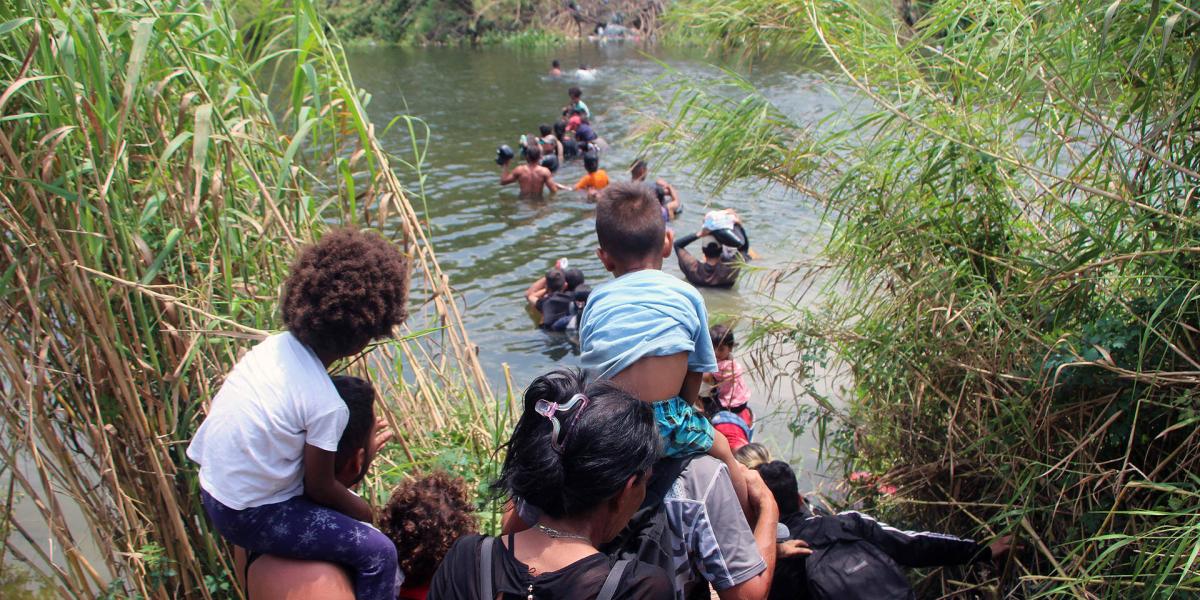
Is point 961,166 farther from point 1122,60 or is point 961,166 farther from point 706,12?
point 706,12

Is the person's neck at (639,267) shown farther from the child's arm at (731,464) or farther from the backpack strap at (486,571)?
the backpack strap at (486,571)

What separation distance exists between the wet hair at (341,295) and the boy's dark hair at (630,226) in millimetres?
599

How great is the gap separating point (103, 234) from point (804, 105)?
15457mm

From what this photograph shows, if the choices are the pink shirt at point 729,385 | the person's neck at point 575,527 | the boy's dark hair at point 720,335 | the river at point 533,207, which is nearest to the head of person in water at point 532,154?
the river at point 533,207

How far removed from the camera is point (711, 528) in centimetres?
255

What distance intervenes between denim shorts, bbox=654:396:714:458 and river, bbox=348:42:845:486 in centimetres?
167

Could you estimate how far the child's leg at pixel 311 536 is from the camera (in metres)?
2.42

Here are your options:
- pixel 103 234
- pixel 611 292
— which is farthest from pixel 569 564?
pixel 103 234

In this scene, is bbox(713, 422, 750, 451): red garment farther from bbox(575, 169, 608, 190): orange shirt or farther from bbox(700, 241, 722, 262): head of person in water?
bbox(575, 169, 608, 190): orange shirt

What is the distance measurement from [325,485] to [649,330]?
0.94m

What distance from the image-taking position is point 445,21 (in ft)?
114

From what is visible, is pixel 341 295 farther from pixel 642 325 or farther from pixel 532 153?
pixel 532 153

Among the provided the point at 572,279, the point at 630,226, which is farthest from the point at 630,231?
the point at 572,279

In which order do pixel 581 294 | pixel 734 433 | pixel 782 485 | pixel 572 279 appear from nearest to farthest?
1. pixel 782 485
2. pixel 734 433
3. pixel 581 294
4. pixel 572 279
